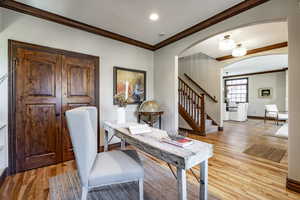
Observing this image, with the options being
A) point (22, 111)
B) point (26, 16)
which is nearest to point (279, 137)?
point (22, 111)

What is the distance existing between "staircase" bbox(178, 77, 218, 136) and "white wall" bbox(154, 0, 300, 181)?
Answer: 54.0 inches

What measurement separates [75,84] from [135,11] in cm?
167

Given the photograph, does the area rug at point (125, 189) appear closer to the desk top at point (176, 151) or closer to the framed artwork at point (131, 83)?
the desk top at point (176, 151)

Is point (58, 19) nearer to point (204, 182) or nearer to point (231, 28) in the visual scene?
point (231, 28)

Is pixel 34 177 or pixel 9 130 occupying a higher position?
pixel 9 130

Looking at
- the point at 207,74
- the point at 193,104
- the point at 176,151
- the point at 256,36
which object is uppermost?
A: the point at 256,36

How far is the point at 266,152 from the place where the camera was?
3002 millimetres

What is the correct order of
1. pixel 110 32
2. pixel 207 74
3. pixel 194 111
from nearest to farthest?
pixel 110 32 → pixel 194 111 → pixel 207 74

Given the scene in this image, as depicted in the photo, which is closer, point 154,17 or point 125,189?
point 125,189

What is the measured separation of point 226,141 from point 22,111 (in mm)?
4436

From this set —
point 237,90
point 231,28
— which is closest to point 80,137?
point 231,28

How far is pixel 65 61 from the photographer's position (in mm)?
2541

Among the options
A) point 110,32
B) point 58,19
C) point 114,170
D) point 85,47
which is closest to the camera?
point 114,170

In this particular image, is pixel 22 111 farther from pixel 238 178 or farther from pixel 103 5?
pixel 238 178
